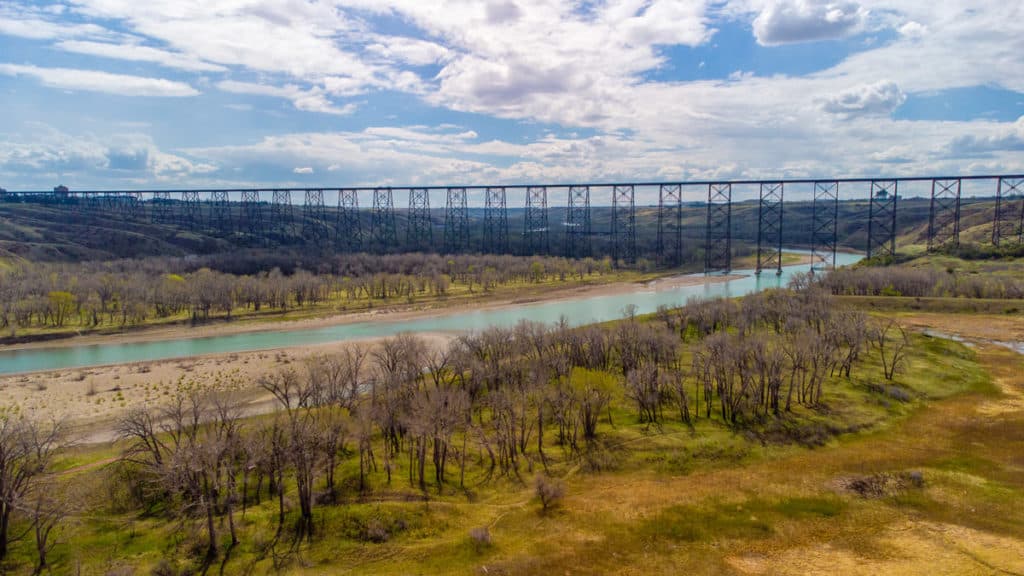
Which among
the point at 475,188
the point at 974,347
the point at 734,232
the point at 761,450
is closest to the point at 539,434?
the point at 761,450

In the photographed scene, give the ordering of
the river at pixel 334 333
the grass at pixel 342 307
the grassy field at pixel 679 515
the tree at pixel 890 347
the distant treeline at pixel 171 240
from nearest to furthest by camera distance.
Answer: the grassy field at pixel 679 515 → the tree at pixel 890 347 → the river at pixel 334 333 → the grass at pixel 342 307 → the distant treeline at pixel 171 240

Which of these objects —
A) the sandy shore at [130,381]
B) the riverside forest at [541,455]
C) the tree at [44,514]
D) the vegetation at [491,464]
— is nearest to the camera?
the tree at [44,514]

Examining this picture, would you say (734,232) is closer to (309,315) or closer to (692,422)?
(309,315)

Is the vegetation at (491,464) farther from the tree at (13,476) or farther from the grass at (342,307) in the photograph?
the grass at (342,307)

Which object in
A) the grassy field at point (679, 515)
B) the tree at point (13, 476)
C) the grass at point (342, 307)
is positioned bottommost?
the grassy field at point (679, 515)

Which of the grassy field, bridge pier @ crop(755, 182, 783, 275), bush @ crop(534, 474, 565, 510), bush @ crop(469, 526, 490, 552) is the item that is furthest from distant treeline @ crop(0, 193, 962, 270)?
bush @ crop(469, 526, 490, 552)

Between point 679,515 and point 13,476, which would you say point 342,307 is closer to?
point 13,476

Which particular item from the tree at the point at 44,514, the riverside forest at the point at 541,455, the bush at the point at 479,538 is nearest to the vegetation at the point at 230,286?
the riverside forest at the point at 541,455
